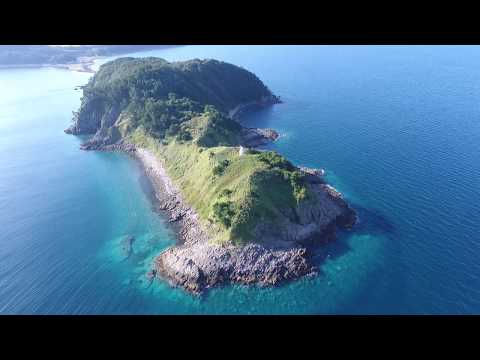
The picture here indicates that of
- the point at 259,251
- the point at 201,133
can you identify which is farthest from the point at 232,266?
the point at 201,133

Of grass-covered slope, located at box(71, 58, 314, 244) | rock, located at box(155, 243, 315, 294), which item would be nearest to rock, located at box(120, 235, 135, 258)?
rock, located at box(155, 243, 315, 294)

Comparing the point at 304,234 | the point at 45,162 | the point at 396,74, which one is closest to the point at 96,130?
the point at 45,162

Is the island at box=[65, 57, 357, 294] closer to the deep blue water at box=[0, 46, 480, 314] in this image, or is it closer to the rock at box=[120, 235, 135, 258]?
the deep blue water at box=[0, 46, 480, 314]

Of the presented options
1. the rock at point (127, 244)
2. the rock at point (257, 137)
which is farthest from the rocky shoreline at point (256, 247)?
the rock at point (257, 137)

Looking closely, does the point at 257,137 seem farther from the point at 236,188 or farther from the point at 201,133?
the point at 236,188

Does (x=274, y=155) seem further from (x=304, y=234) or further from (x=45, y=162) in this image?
(x=45, y=162)

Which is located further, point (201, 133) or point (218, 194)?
point (201, 133)

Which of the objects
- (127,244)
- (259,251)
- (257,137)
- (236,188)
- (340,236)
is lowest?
(127,244)
